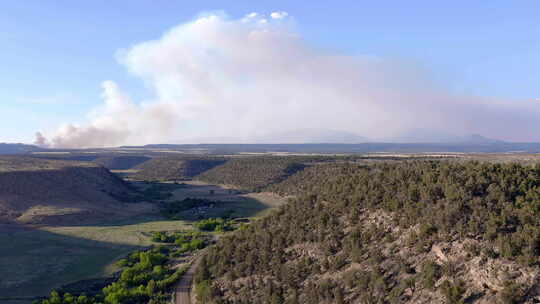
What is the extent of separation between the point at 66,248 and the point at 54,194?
102ft

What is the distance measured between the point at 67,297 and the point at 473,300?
2832 cm

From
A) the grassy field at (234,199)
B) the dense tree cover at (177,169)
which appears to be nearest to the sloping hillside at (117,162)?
the dense tree cover at (177,169)

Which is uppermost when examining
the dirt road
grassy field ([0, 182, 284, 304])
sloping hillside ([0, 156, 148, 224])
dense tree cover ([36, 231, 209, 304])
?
sloping hillside ([0, 156, 148, 224])

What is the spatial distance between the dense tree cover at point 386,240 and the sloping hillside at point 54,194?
4242 cm

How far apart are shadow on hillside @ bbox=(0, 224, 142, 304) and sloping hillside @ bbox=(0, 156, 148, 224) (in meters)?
6.61

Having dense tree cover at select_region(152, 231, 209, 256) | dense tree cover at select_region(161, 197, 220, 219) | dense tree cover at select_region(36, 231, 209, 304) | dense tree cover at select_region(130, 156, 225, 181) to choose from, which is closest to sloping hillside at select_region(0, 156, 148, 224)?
dense tree cover at select_region(161, 197, 220, 219)

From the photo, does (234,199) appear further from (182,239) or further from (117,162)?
(117,162)

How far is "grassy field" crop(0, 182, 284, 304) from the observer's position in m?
32.0

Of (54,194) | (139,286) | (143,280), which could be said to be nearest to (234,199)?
(54,194)

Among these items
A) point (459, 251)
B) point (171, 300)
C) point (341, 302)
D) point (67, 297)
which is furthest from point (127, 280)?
point (459, 251)

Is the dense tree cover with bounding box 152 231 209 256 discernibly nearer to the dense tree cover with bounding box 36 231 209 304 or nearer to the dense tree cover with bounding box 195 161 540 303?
the dense tree cover with bounding box 36 231 209 304

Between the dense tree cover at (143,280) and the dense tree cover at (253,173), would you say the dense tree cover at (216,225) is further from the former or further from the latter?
the dense tree cover at (253,173)

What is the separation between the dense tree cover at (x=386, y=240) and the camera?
643 inches

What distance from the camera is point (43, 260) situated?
124ft
